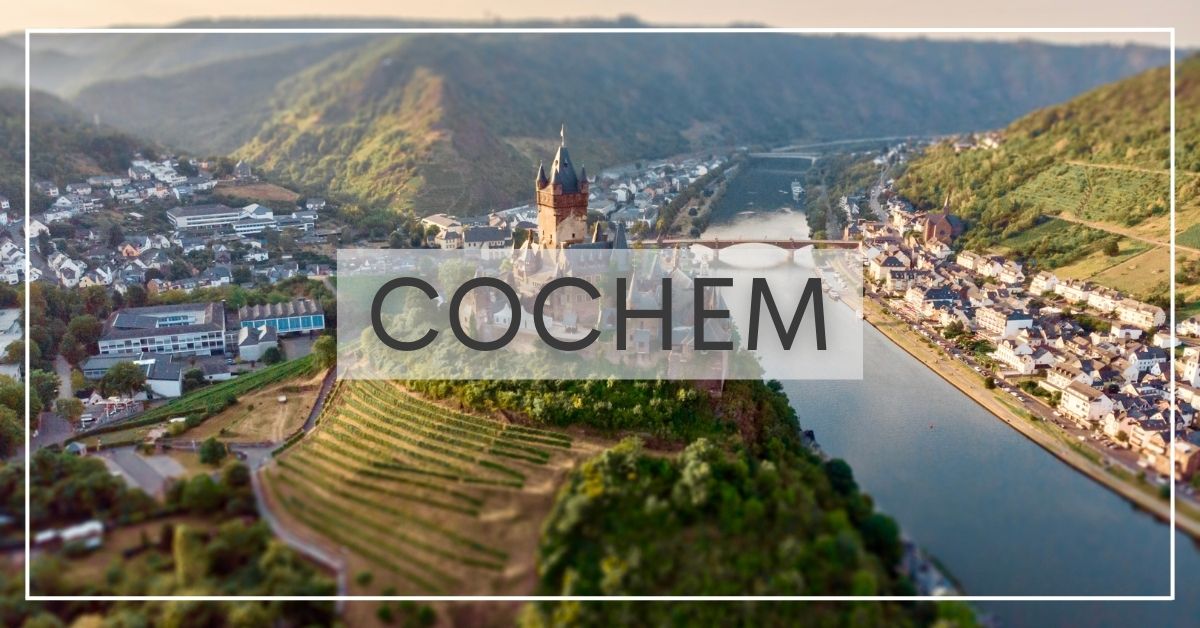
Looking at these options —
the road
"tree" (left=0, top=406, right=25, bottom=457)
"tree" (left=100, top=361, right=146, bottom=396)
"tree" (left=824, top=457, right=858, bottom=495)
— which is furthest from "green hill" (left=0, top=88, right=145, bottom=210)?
the road

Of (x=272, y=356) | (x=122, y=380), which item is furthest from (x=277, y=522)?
(x=272, y=356)

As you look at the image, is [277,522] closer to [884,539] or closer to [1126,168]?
[884,539]

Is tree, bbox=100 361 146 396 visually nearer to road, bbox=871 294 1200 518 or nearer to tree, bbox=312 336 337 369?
tree, bbox=312 336 337 369

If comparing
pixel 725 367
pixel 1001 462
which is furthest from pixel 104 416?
pixel 1001 462

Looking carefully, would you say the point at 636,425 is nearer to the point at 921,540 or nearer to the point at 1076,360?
the point at 921,540

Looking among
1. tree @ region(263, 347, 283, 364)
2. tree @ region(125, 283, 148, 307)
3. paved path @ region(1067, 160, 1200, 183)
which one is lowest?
tree @ region(263, 347, 283, 364)

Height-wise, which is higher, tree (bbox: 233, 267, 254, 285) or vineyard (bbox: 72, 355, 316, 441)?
tree (bbox: 233, 267, 254, 285)

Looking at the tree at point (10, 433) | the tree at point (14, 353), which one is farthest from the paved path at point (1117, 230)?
the tree at point (14, 353)
